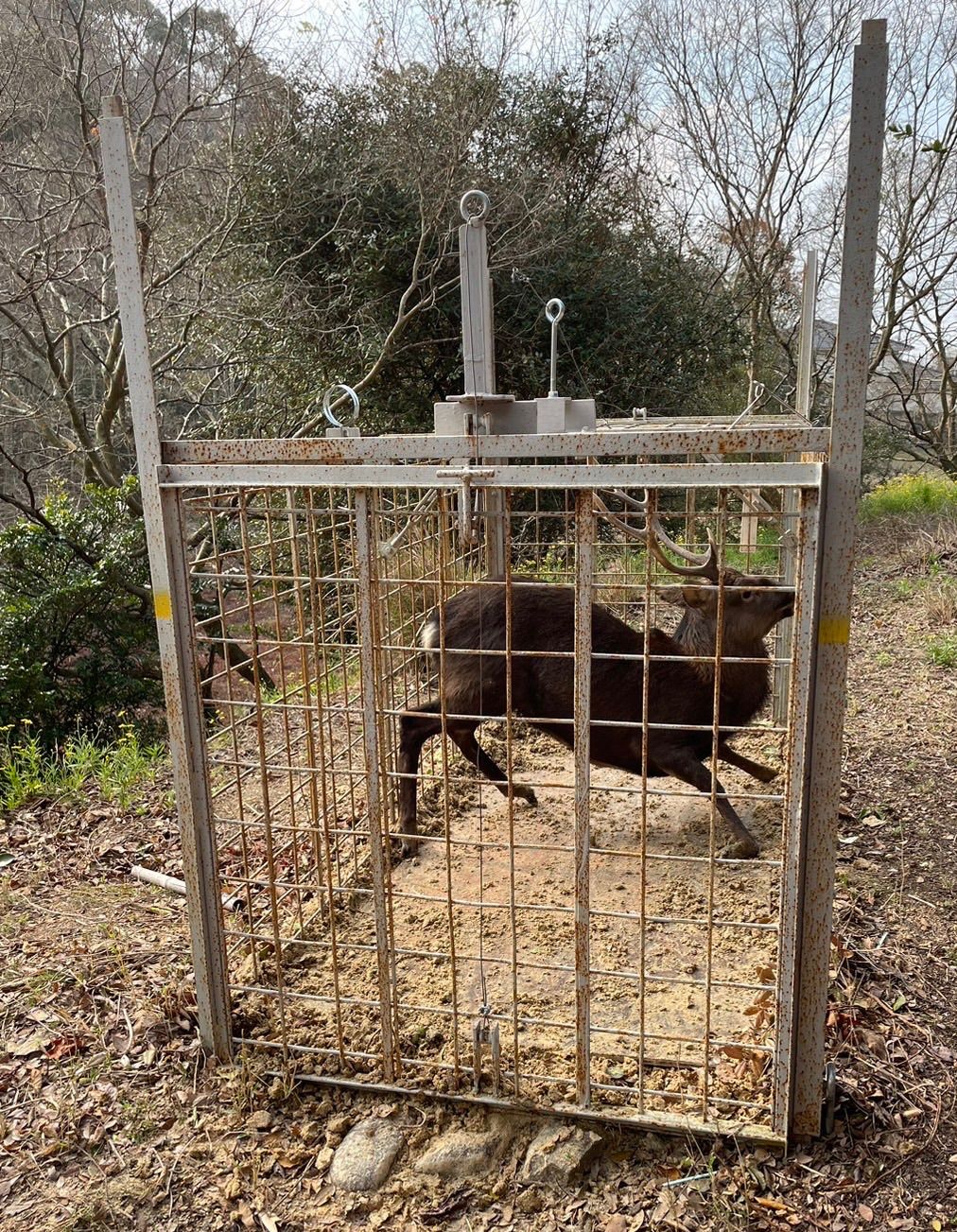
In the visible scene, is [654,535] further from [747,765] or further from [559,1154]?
[747,765]

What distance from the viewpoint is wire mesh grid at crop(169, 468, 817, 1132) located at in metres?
2.57

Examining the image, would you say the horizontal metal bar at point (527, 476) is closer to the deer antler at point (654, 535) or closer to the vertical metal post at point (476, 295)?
A: the deer antler at point (654, 535)

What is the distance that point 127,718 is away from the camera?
7.46 metres

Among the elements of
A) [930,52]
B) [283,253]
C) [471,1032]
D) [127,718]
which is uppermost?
[930,52]

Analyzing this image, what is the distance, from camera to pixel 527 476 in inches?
94.6

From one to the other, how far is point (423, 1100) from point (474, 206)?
9.20 ft

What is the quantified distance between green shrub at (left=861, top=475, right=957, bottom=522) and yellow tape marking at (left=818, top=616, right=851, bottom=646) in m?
10.6

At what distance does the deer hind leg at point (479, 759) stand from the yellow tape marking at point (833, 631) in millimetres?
1938

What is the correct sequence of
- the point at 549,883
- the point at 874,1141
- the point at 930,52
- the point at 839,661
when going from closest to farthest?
the point at 839,661, the point at 874,1141, the point at 549,883, the point at 930,52

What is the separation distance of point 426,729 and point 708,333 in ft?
28.3

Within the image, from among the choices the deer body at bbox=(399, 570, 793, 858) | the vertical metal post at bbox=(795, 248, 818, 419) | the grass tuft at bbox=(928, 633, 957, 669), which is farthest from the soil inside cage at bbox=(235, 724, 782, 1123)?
the grass tuft at bbox=(928, 633, 957, 669)

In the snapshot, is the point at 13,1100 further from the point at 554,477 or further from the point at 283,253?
the point at 283,253

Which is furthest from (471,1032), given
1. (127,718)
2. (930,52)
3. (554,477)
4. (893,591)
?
(930,52)

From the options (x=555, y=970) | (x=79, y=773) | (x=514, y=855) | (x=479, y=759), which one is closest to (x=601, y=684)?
(x=479, y=759)
